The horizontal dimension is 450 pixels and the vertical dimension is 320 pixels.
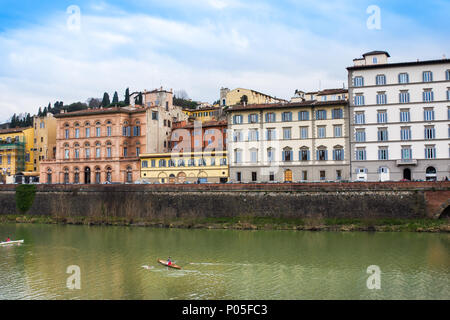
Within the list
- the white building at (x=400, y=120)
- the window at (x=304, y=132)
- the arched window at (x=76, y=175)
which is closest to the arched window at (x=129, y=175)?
the arched window at (x=76, y=175)

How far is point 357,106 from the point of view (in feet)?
169

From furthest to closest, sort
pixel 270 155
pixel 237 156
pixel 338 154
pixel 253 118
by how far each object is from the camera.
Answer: pixel 237 156 < pixel 253 118 < pixel 270 155 < pixel 338 154

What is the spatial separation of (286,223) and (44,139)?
5129 cm

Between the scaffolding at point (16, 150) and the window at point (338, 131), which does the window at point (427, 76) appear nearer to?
the window at point (338, 131)

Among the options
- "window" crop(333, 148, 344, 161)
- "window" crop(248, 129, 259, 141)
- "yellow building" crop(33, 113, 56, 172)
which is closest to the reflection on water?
"window" crop(333, 148, 344, 161)

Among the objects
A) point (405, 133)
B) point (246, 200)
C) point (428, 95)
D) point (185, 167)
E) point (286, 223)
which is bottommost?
point (286, 223)

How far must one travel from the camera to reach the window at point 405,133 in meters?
49.8

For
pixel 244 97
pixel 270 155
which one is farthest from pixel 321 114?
pixel 244 97

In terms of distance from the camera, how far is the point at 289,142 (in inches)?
2137

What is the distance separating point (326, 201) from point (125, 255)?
68.6 ft

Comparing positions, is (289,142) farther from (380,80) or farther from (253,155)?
(380,80)

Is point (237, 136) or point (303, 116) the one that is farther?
point (237, 136)

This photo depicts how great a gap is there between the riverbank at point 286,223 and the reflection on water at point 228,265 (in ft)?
5.28

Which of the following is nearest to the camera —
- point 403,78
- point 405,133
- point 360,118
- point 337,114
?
point 405,133
